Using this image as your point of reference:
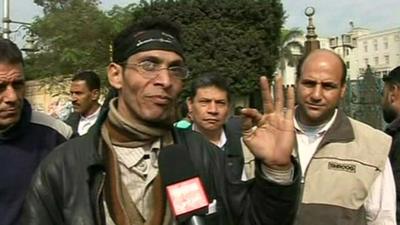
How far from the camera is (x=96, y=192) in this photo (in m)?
2.16

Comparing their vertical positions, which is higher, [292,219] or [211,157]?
[211,157]

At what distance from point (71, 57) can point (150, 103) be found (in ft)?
→ 70.3

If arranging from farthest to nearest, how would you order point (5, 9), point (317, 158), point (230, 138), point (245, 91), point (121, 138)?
point (245, 91), point (5, 9), point (230, 138), point (317, 158), point (121, 138)

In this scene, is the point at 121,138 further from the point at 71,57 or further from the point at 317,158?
the point at 71,57

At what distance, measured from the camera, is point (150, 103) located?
225 cm

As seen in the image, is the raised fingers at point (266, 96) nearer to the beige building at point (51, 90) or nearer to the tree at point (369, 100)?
the tree at point (369, 100)

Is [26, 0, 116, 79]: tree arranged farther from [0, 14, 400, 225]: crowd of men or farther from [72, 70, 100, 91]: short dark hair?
[0, 14, 400, 225]: crowd of men

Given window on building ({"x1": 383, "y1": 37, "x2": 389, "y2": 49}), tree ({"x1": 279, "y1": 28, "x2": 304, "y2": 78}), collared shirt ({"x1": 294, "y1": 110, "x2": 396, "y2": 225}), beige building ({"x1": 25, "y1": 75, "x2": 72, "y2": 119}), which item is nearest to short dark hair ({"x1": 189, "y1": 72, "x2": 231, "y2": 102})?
collared shirt ({"x1": 294, "y1": 110, "x2": 396, "y2": 225})

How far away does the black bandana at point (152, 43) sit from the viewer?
231cm

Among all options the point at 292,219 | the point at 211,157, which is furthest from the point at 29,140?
the point at 292,219

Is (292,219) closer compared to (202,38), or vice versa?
(292,219)

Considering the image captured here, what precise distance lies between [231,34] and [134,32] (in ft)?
81.7

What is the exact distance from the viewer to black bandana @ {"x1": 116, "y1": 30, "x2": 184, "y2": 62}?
2312 mm

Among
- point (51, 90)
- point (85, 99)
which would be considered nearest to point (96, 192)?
point (85, 99)
